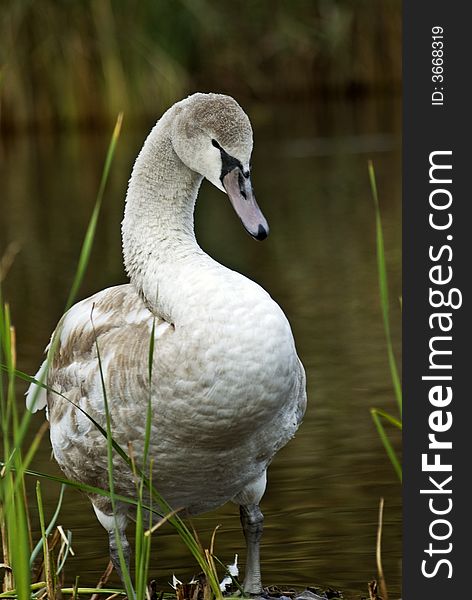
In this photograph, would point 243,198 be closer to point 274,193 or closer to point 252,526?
point 252,526

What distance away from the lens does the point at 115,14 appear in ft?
64.0

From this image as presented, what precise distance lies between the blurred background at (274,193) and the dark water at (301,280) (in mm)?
16

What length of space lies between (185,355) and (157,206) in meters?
0.74

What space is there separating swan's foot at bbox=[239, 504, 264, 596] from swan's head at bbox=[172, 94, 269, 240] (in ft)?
3.57

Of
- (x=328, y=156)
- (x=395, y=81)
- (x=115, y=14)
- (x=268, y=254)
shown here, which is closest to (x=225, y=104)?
(x=268, y=254)

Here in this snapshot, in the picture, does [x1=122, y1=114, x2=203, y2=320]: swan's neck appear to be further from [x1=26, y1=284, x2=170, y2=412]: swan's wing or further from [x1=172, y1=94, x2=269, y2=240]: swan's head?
[x1=172, y1=94, x2=269, y2=240]: swan's head

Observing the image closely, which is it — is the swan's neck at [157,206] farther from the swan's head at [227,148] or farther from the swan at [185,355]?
the swan's head at [227,148]

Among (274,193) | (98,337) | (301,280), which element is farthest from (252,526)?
(274,193)

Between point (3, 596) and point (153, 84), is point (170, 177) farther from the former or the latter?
point (153, 84)

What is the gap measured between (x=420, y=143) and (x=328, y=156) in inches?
507

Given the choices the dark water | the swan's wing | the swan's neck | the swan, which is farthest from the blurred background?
the swan's neck

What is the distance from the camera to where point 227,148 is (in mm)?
4242

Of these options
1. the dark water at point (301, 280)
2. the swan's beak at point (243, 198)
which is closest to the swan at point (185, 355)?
the swan's beak at point (243, 198)

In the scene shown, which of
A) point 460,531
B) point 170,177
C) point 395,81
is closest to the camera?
point 460,531
